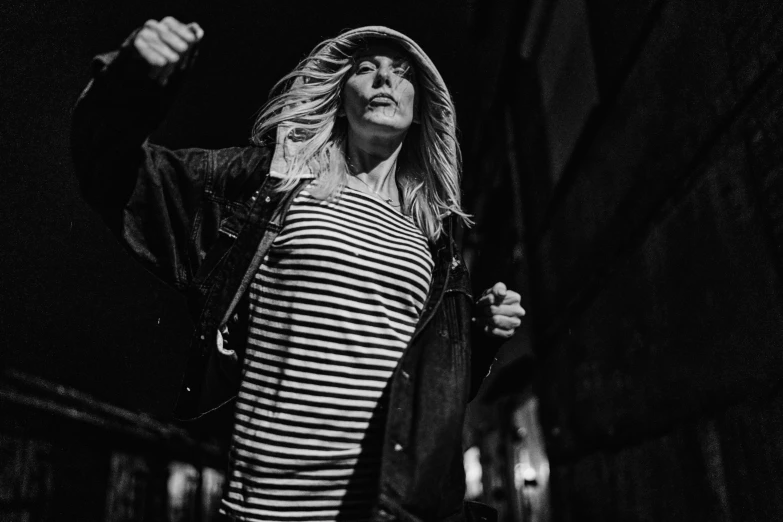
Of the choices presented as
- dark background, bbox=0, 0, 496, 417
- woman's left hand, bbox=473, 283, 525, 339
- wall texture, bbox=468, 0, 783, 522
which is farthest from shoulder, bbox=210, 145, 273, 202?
wall texture, bbox=468, 0, 783, 522

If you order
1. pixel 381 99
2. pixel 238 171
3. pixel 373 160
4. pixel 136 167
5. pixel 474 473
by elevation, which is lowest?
pixel 474 473

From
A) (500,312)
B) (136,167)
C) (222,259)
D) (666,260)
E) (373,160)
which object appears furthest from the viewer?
(666,260)

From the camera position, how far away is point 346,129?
1.68 m

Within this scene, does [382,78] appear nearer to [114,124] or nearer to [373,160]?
[373,160]

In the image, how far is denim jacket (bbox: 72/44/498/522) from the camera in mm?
1092

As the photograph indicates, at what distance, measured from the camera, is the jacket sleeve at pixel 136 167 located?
41.6 inches

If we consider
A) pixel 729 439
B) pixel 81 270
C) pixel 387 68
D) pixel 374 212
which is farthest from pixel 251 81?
pixel 729 439

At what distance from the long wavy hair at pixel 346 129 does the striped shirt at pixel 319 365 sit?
22 centimetres

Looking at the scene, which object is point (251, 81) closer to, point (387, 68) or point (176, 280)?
point (387, 68)

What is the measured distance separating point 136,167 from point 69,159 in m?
1.30

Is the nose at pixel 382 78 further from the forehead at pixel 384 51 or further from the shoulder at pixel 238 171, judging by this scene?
the shoulder at pixel 238 171

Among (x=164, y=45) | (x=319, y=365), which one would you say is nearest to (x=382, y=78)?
(x=164, y=45)

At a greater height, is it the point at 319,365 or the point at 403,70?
the point at 403,70

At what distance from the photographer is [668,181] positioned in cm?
251
